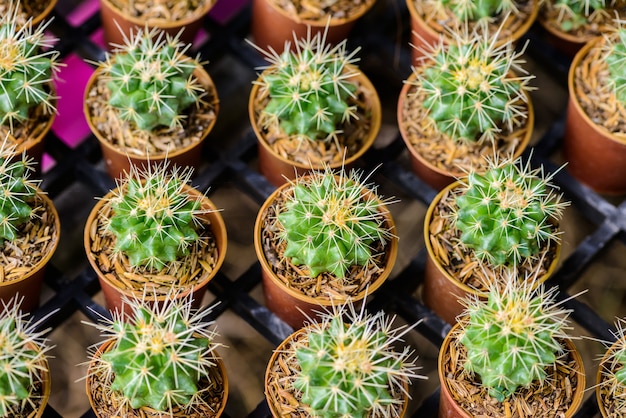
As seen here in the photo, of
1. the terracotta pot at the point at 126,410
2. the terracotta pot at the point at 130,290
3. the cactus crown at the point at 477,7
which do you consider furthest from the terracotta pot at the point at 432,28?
the terracotta pot at the point at 126,410

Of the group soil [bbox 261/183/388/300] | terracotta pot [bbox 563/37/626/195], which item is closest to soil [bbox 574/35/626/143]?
terracotta pot [bbox 563/37/626/195]

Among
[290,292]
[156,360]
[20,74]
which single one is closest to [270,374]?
[290,292]

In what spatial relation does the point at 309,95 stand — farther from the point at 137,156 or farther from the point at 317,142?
the point at 137,156

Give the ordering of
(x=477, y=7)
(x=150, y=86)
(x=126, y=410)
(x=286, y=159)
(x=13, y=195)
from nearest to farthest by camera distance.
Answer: (x=126, y=410)
(x=13, y=195)
(x=150, y=86)
(x=286, y=159)
(x=477, y=7)

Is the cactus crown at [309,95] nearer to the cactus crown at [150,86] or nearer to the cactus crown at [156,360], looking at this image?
the cactus crown at [150,86]

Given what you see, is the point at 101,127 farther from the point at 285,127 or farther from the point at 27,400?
the point at 27,400
